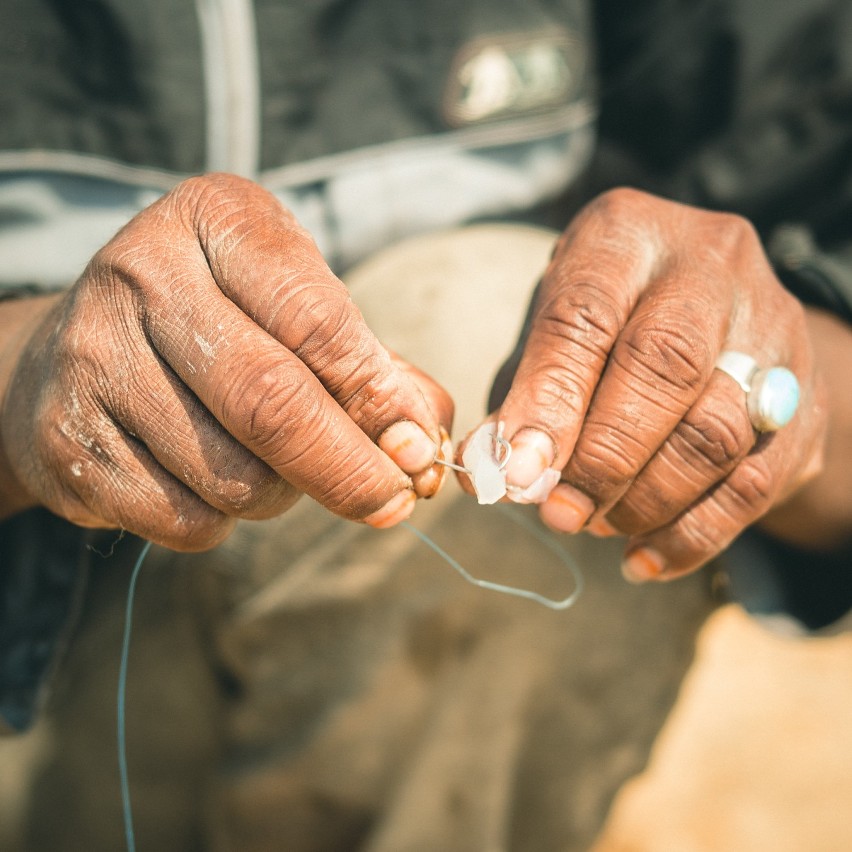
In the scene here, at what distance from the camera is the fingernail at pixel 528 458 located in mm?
1068

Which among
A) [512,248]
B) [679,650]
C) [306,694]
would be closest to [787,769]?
[679,650]

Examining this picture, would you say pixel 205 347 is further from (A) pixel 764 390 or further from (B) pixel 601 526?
(A) pixel 764 390

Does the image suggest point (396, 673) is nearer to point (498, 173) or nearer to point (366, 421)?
point (366, 421)

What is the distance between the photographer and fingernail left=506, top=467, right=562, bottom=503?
1.08 m

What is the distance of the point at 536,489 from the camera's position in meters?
1.09

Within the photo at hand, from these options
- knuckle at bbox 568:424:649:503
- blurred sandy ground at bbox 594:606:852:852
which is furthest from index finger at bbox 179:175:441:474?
blurred sandy ground at bbox 594:606:852:852

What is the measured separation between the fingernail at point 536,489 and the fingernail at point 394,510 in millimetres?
145

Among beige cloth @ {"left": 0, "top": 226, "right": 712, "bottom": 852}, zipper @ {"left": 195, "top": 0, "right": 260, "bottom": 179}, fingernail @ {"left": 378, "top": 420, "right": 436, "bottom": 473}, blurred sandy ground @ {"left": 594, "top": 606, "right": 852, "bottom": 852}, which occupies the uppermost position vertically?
zipper @ {"left": 195, "top": 0, "right": 260, "bottom": 179}

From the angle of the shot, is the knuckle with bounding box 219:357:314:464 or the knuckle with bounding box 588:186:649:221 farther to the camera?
the knuckle with bounding box 588:186:649:221

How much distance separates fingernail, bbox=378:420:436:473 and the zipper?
0.93 m

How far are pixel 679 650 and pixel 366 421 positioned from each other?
1.07 metres

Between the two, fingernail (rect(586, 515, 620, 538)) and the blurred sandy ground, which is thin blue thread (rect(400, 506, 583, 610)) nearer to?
fingernail (rect(586, 515, 620, 538))

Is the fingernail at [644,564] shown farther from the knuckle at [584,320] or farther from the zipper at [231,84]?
the zipper at [231,84]

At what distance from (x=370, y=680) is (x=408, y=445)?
69 cm
